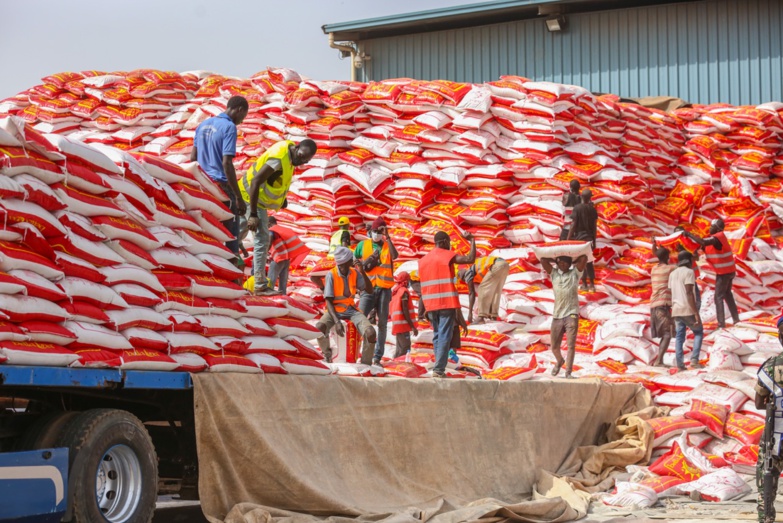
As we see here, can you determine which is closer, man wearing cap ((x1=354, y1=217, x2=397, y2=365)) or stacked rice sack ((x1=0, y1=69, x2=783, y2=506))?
stacked rice sack ((x1=0, y1=69, x2=783, y2=506))

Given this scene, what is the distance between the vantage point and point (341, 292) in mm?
10492

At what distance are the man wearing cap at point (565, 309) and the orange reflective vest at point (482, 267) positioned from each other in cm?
155

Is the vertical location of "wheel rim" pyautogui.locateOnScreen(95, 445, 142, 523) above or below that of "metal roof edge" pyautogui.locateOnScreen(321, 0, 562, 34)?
below

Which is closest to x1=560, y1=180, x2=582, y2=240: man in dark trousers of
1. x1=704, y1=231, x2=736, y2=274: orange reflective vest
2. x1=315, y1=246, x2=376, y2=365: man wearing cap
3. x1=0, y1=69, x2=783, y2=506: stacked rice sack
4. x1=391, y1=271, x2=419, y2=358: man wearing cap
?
x1=0, y1=69, x2=783, y2=506: stacked rice sack

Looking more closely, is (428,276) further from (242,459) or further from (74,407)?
(74,407)

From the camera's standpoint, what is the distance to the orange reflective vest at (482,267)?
13500 millimetres

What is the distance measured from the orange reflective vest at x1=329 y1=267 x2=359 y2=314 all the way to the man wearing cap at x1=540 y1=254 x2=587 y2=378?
2426 millimetres

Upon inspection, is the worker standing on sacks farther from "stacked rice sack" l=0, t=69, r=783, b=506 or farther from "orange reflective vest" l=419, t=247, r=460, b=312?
"orange reflective vest" l=419, t=247, r=460, b=312

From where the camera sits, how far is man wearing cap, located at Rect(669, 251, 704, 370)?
39.4ft

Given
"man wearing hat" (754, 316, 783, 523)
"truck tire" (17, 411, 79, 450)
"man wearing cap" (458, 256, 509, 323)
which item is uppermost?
"man wearing cap" (458, 256, 509, 323)

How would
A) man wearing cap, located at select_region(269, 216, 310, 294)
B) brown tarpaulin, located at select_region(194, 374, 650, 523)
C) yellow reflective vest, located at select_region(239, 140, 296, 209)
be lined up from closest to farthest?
1. brown tarpaulin, located at select_region(194, 374, 650, 523)
2. yellow reflective vest, located at select_region(239, 140, 296, 209)
3. man wearing cap, located at select_region(269, 216, 310, 294)

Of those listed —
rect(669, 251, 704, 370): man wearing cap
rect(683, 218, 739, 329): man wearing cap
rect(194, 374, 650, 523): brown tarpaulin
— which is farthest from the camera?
rect(683, 218, 739, 329): man wearing cap

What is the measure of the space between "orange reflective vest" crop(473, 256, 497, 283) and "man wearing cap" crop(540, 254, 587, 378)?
60.9 inches

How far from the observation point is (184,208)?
6.68 metres
